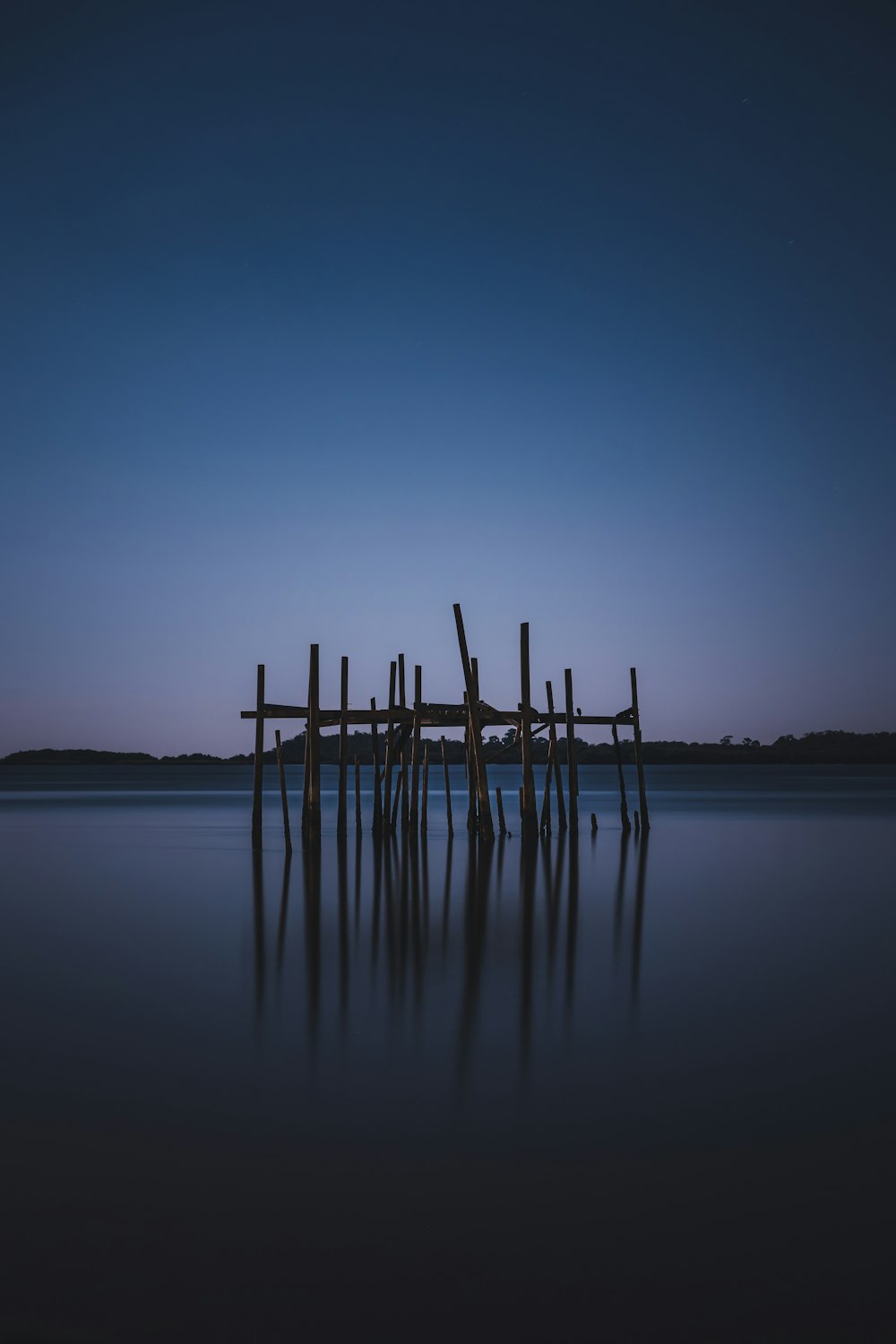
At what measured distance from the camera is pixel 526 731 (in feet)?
58.1

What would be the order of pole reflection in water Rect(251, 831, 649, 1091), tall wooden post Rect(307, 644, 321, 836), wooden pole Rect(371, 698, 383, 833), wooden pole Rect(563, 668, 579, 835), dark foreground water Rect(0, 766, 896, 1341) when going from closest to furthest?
1. dark foreground water Rect(0, 766, 896, 1341)
2. pole reflection in water Rect(251, 831, 649, 1091)
3. tall wooden post Rect(307, 644, 321, 836)
4. wooden pole Rect(371, 698, 383, 833)
5. wooden pole Rect(563, 668, 579, 835)

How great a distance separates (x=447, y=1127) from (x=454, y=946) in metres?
5.29

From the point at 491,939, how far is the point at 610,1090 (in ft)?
16.8

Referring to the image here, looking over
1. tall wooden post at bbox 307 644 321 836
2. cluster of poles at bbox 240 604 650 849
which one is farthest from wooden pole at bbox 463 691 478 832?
tall wooden post at bbox 307 644 321 836

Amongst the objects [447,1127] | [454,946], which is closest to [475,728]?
[454,946]

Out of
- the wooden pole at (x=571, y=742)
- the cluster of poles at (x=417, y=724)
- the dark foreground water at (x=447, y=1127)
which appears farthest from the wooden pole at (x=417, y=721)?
the dark foreground water at (x=447, y=1127)

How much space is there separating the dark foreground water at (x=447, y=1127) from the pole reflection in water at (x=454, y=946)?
55 millimetres

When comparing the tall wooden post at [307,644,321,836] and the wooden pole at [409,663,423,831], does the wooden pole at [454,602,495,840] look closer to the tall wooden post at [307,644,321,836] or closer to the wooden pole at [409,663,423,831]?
the wooden pole at [409,663,423,831]

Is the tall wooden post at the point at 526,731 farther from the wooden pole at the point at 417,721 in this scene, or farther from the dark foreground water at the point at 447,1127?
the dark foreground water at the point at 447,1127

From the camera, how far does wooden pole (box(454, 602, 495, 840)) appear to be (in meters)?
16.7

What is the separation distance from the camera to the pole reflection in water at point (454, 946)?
6703 mm

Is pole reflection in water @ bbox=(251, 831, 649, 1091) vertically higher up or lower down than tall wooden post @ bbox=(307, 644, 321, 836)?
lower down

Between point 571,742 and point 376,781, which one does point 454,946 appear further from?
point 571,742

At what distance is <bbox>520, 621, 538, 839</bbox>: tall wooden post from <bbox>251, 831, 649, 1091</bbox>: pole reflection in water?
93 cm
